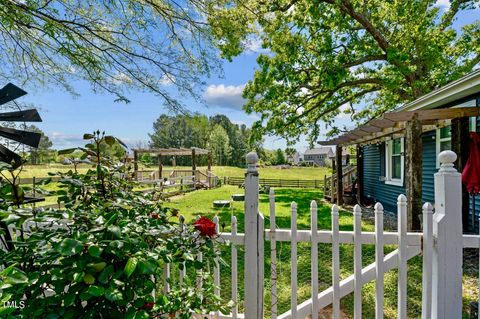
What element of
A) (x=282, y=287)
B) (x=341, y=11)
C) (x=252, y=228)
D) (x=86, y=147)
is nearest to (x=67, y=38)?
(x=86, y=147)

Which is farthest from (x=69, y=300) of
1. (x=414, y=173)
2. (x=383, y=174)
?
(x=383, y=174)

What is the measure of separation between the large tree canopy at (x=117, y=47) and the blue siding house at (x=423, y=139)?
3.49 meters

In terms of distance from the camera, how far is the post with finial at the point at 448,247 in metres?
1.76

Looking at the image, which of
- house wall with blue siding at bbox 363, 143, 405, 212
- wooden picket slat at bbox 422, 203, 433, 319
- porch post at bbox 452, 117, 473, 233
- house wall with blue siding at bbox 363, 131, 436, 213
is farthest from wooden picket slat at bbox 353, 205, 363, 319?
house wall with blue siding at bbox 363, 143, 405, 212

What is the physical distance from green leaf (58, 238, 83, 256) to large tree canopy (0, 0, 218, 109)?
352cm

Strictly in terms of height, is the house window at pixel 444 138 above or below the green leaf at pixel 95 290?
above

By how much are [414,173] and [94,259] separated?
4.93 meters

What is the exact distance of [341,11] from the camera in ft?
28.5

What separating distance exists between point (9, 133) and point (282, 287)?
3138 millimetres

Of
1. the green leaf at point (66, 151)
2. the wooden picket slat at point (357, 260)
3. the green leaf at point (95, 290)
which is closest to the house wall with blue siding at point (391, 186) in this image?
the wooden picket slat at point (357, 260)

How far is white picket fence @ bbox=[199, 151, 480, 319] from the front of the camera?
5.82 ft

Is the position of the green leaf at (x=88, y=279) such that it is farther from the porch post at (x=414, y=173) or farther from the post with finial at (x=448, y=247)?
the porch post at (x=414, y=173)

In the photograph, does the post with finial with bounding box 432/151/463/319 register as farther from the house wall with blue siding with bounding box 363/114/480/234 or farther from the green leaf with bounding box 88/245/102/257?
the house wall with blue siding with bounding box 363/114/480/234

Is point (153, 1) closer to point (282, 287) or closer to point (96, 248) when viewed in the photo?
point (96, 248)
